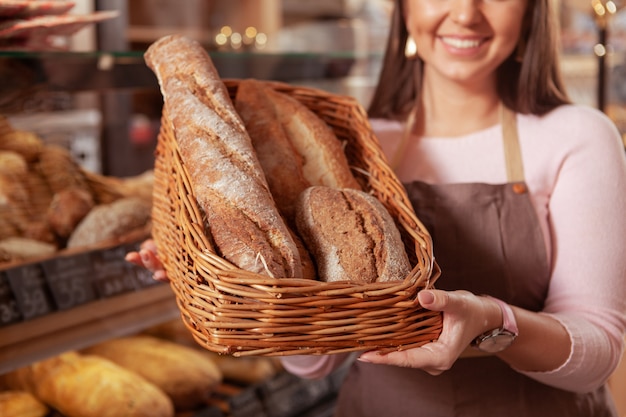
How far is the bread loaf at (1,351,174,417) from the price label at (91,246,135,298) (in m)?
0.17

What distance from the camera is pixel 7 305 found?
1.19 m

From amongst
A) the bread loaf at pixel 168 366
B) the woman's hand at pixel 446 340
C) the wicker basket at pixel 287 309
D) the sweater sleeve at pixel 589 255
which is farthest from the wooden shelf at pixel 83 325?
the sweater sleeve at pixel 589 255

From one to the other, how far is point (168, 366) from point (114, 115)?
79 cm

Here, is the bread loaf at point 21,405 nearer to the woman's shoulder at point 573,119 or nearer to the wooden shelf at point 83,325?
the wooden shelf at point 83,325

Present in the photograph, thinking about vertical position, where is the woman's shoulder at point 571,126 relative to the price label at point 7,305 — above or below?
above

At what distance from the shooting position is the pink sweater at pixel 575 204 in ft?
3.87

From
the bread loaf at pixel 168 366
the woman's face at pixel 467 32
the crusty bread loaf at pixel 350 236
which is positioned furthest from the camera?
the bread loaf at pixel 168 366

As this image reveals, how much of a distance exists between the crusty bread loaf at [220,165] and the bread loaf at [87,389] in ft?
1.85

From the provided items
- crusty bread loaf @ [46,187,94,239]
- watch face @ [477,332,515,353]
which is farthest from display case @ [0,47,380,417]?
watch face @ [477,332,515,353]

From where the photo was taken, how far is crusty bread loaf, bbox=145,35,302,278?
35.8 inches

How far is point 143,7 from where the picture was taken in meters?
3.34

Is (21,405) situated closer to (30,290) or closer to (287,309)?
(30,290)

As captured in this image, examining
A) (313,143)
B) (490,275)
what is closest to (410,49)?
(313,143)

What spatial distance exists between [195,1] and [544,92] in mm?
2505
